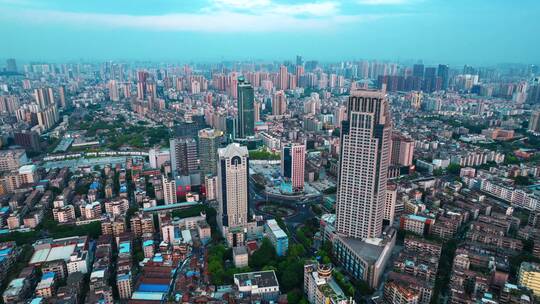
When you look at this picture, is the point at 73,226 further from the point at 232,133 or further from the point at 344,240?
the point at 232,133

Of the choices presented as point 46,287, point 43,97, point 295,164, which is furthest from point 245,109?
point 43,97

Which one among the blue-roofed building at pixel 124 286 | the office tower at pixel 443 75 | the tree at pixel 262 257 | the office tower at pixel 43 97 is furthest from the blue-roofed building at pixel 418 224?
the office tower at pixel 443 75

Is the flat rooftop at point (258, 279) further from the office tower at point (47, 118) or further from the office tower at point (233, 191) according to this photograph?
the office tower at point (47, 118)

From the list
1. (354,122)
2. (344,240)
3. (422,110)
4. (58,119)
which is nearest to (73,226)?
(344,240)

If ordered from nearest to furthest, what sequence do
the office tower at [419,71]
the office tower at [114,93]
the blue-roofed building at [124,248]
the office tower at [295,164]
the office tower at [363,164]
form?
the office tower at [363,164], the blue-roofed building at [124,248], the office tower at [295,164], the office tower at [114,93], the office tower at [419,71]

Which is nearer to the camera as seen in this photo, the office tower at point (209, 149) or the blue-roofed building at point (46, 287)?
the blue-roofed building at point (46, 287)

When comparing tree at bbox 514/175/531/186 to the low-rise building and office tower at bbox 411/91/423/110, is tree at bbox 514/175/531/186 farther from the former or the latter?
office tower at bbox 411/91/423/110
